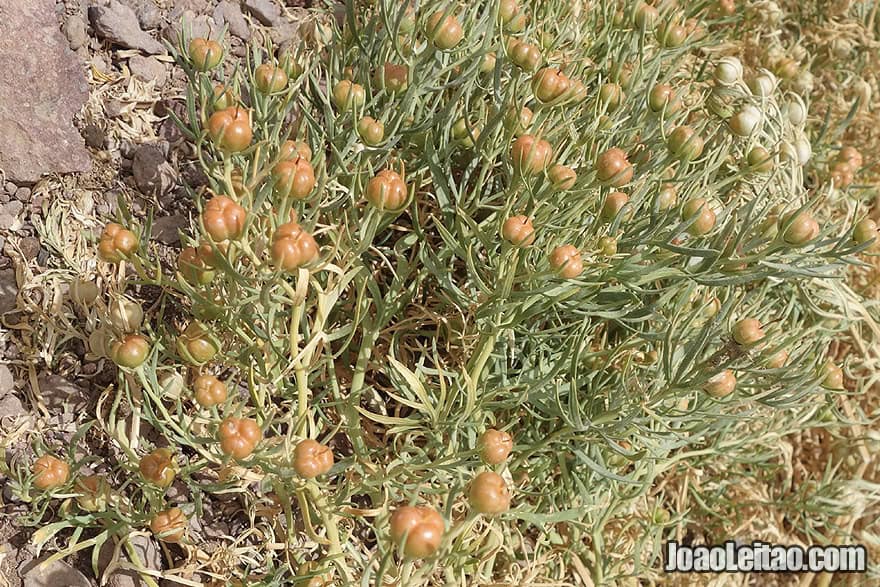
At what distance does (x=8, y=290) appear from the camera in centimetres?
129

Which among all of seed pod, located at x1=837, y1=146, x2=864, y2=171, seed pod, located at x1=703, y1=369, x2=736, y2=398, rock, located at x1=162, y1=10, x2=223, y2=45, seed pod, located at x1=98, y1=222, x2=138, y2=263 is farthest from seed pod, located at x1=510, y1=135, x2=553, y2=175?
seed pod, located at x1=837, y1=146, x2=864, y2=171

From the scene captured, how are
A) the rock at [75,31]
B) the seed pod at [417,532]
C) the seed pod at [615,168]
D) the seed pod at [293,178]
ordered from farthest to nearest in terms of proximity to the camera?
1. the rock at [75,31]
2. the seed pod at [615,168]
3. the seed pod at [293,178]
4. the seed pod at [417,532]

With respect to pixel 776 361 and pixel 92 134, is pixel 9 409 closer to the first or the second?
pixel 92 134

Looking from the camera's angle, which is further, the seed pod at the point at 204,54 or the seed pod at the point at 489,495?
the seed pod at the point at 204,54

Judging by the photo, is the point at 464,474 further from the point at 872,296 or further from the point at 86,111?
the point at 872,296

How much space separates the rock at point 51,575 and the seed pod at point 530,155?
0.95 m

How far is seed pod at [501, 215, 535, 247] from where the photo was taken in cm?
100

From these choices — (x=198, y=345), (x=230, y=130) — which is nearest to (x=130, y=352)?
(x=198, y=345)

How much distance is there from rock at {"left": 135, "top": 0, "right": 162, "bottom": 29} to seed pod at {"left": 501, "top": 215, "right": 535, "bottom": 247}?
0.88 m

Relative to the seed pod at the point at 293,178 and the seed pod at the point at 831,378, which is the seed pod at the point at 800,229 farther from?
the seed pod at the point at 293,178

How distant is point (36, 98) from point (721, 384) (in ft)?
4.02

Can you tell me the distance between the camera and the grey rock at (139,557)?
4.05 feet

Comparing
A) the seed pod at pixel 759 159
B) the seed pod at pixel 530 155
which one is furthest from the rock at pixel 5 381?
the seed pod at pixel 759 159

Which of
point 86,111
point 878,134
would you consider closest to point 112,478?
point 86,111
